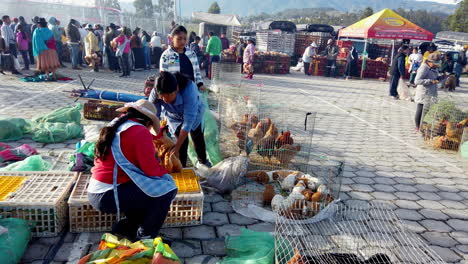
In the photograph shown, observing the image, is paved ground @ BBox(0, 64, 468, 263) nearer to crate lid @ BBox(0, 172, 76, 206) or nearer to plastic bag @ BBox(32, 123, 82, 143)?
plastic bag @ BBox(32, 123, 82, 143)

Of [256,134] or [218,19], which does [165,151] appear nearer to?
[256,134]

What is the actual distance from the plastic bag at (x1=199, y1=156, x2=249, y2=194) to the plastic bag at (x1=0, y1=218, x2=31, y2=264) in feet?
6.92

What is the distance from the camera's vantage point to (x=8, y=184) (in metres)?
3.57

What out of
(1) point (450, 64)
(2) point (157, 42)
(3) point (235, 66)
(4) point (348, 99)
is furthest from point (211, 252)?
(1) point (450, 64)

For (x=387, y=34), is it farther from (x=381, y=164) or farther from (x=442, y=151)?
(x=381, y=164)

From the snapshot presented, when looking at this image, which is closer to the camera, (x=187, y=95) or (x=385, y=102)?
(x=187, y=95)

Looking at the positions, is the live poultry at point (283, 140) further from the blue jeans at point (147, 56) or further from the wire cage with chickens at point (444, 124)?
the blue jeans at point (147, 56)

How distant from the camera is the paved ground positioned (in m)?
3.42

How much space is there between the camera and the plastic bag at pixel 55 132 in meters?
5.88

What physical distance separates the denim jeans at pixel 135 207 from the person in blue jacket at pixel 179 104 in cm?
100

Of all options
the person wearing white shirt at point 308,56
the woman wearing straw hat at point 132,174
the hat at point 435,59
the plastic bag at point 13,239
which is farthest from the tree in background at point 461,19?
the plastic bag at point 13,239

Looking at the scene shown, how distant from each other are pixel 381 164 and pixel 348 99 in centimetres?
680

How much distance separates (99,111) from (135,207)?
4862mm

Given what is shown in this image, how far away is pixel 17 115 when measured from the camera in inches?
289
